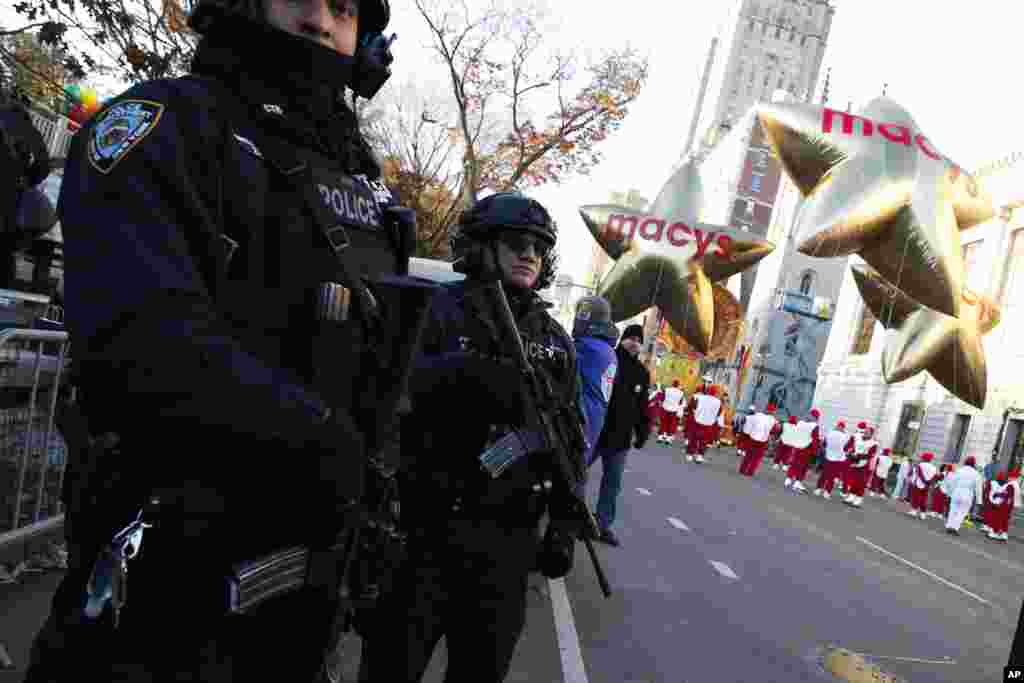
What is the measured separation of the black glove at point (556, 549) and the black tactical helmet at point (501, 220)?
0.88 meters

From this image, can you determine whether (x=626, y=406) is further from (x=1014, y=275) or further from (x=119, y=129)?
(x=1014, y=275)

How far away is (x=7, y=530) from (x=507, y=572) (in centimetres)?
308

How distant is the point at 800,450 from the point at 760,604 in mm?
15420

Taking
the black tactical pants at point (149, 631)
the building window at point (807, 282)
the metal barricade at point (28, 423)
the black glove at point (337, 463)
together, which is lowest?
the metal barricade at point (28, 423)

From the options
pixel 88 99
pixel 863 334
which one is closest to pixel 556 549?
pixel 88 99

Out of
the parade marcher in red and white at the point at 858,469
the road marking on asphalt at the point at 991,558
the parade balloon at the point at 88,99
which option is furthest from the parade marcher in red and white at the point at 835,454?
the parade balloon at the point at 88,99

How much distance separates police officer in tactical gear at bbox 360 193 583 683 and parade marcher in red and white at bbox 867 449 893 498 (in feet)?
85.6

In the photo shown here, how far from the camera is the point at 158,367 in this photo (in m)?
1.29

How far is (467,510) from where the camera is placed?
9.21 feet

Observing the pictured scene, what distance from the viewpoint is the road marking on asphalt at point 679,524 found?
407 inches

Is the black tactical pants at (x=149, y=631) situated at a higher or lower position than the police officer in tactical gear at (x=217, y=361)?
lower

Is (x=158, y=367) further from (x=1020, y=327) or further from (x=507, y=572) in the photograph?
(x=1020, y=327)

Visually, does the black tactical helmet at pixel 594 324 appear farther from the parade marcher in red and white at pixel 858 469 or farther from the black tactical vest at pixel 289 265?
the parade marcher in red and white at pixel 858 469

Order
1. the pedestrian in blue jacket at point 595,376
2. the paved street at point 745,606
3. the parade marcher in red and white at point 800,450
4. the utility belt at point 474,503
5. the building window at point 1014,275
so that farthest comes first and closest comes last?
1. the building window at point 1014,275
2. the parade marcher in red and white at point 800,450
3. the paved street at point 745,606
4. the pedestrian in blue jacket at point 595,376
5. the utility belt at point 474,503
